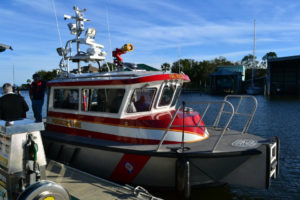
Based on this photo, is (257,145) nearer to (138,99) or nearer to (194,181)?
(194,181)

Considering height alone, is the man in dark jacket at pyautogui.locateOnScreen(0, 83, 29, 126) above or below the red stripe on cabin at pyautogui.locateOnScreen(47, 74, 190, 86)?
below

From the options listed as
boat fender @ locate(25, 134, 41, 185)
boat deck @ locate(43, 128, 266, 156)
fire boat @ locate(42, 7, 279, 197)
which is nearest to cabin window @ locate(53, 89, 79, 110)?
fire boat @ locate(42, 7, 279, 197)

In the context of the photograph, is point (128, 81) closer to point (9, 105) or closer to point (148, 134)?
point (148, 134)

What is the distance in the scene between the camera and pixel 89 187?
16.1 feet

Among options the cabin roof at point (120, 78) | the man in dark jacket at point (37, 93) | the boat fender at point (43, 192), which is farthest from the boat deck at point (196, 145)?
the boat fender at point (43, 192)

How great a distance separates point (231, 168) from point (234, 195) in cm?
173

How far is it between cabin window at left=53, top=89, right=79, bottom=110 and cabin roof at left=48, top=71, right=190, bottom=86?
229 mm

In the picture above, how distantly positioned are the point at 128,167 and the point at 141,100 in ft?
5.30

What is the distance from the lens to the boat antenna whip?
277 inches

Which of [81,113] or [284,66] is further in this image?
[284,66]

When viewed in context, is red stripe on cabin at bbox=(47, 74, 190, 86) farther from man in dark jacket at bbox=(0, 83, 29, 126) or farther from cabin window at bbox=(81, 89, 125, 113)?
man in dark jacket at bbox=(0, 83, 29, 126)

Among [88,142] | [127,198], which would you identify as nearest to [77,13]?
[88,142]

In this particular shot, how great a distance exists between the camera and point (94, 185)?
498cm

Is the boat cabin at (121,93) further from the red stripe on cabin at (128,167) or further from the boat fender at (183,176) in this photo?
the boat fender at (183,176)
